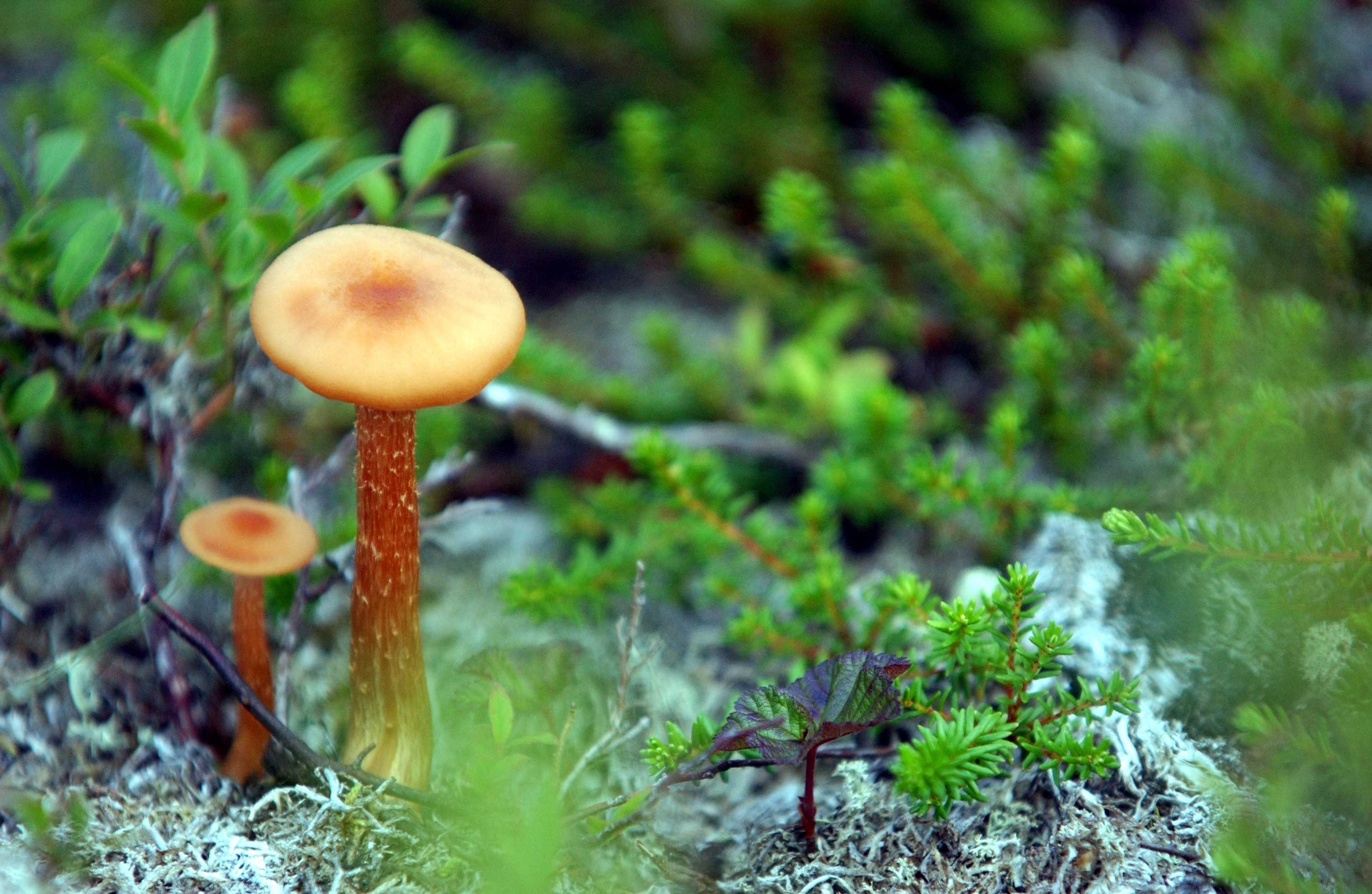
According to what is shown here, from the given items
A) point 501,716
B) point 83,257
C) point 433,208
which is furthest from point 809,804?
point 83,257

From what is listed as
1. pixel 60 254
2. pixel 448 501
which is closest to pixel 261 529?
pixel 60 254

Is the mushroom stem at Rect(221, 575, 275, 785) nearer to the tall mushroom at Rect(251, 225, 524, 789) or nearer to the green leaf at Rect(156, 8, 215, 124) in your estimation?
the tall mushroom at Rect(251, 225, 524, 789)

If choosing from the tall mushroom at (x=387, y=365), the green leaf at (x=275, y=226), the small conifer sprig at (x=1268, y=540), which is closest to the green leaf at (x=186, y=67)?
the green leaf at (x=275, y=226)

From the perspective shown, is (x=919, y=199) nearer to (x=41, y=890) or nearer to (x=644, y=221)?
(x=644, y=221)

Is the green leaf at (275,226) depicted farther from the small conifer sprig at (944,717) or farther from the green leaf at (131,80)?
the small conifer sprig at (944,717)

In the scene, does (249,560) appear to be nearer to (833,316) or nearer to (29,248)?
(29,248)

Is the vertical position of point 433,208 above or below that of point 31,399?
above

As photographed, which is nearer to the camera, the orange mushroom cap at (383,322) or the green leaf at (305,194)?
the orange mushroom cap at (383,322)
